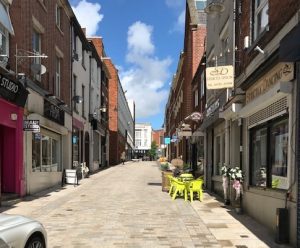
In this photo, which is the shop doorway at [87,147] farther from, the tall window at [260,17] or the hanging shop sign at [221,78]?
the tall window at [260,17]

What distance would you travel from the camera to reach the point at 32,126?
53.6ft

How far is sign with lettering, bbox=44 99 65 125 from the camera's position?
19944 millimetres

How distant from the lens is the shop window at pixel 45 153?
61.8 ft

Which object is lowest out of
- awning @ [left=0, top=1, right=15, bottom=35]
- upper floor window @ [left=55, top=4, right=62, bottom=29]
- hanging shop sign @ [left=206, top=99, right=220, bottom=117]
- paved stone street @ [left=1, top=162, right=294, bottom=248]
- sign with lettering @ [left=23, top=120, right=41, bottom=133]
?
paved stone street @ [left=1, top=162, right=294, bottom=248]

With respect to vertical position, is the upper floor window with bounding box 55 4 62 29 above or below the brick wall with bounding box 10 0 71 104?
above

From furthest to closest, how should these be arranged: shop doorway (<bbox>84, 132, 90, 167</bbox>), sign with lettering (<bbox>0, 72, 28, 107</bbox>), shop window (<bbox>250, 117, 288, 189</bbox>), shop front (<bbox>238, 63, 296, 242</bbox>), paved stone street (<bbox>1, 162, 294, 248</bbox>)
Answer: shop doorway (<bbox>84, 132, 90, 167</bbox>), sign with lettering (<bbox>0, 72, 28, 107</bbox>), shop window (<bbox>250, 117, 288, 189</bbox>), paved stone street (<bbox>1, 162, 294, 248</bbox>), shop front (<bbox>238, 63, 296, 242</bbox>)

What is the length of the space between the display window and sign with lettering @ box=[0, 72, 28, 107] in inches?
114

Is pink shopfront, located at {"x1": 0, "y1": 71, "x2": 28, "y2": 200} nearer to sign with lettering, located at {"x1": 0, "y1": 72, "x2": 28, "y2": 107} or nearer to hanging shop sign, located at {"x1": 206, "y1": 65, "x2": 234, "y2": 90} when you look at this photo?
sign with lettering, located at {"x1": 0, "y1": 72, "x2": 28, "y2": 107}

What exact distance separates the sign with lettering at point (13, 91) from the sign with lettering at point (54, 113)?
3.73 meters

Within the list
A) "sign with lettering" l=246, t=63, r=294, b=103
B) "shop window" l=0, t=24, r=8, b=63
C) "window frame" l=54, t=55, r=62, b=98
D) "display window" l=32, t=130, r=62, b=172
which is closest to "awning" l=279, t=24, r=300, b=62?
"sign with lettering" l=246, t=63, r=294, b=103

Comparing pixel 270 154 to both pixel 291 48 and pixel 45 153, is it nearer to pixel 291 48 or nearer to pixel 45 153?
pixel 291 48

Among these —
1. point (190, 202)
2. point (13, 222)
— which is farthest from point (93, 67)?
point (13, 222)

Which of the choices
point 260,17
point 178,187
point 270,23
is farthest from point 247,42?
point 178,187

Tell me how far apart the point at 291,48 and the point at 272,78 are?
237 centimetres
